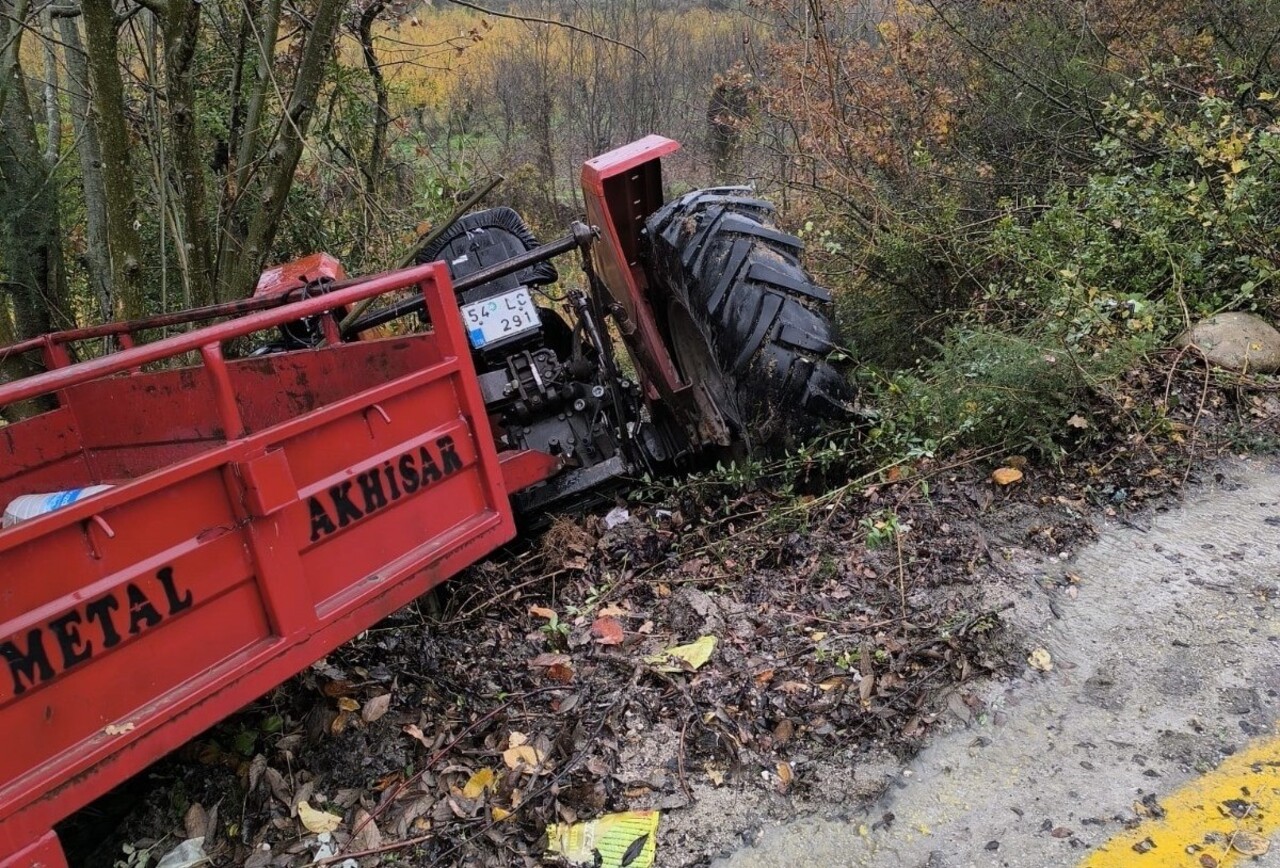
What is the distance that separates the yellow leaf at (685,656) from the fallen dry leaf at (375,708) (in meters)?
0.76

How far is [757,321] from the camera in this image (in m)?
3.19

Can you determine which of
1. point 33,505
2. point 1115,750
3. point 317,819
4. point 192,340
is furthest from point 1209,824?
point 33,505

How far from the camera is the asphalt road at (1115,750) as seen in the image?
1923mm

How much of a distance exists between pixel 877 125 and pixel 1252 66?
2.74 metres

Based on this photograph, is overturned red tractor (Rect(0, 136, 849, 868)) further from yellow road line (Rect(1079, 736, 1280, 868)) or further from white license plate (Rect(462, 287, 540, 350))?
yellow road line (Rect(1079, 736, 1280, 868))

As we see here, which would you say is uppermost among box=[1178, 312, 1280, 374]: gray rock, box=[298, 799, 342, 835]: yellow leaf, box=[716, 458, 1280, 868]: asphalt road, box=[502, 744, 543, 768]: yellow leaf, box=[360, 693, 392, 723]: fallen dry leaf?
box=[1178, 312, 1280, 374]: gray rock

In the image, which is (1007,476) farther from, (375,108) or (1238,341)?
(375,108)

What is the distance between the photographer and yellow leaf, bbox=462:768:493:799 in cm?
235

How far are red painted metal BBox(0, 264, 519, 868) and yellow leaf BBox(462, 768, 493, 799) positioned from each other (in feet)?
1.64

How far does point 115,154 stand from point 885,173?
512 cm

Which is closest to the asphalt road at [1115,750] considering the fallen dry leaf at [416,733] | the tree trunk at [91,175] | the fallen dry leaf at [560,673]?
the fallen dry leaf at [560,673]

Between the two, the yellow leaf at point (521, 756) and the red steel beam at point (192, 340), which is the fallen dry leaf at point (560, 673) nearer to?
the yellow leaf at point (521, 756)

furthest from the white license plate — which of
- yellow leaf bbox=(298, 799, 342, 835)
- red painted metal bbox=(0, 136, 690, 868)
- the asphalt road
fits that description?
the asphalt road

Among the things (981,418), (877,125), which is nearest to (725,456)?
(981,418)
